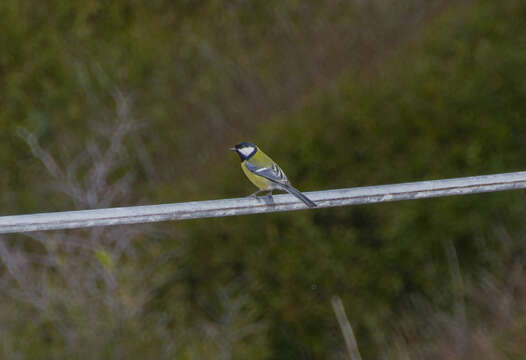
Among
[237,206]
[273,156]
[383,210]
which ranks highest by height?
[273,156]

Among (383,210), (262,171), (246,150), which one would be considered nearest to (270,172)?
(262,171)

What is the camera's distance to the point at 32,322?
116 inches

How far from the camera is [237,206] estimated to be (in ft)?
4.61

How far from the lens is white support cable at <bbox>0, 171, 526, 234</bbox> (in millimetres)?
1339

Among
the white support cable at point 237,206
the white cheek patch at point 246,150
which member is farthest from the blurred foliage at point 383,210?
the white support cable at point 237,206

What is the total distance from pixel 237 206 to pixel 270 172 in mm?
599

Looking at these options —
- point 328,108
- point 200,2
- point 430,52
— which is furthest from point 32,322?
point 430,52

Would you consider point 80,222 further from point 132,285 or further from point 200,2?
point 200,2

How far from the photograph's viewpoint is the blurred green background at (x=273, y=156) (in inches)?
119

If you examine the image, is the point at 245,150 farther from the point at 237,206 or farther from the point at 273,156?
the point at 273,156

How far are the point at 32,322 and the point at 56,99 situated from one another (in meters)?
2.12

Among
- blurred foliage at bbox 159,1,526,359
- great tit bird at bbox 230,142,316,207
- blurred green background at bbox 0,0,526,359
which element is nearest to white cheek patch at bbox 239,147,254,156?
great tit bird at bbox 230,142,316,207

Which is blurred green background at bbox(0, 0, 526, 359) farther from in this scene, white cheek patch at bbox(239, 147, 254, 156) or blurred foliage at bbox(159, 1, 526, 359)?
white cheek patch at bbox(239, 147, 254, 156)

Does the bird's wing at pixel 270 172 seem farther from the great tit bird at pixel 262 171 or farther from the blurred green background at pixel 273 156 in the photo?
the blurred green background at pixel 273 156
